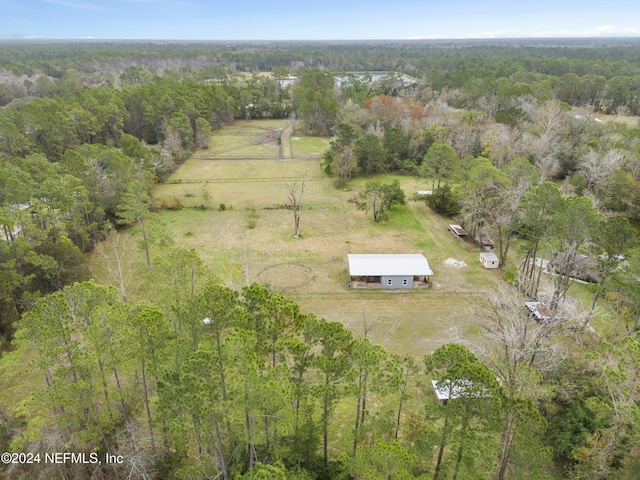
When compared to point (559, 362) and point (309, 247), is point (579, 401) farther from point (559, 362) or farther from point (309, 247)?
point (309, 247)

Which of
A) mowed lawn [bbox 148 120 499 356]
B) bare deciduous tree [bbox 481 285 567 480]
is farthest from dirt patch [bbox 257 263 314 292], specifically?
bare deciduous tree [bbox 481 285 567 480]

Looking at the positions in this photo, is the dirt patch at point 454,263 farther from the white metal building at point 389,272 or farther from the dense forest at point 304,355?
the dense forest at point 304,355

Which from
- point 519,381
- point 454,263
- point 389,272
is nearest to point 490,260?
point 454,263

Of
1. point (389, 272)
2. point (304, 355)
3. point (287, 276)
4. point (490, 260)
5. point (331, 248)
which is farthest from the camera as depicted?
point (331, 248)

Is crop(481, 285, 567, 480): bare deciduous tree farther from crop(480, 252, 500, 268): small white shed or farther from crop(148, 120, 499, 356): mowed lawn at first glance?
crop(480, 252, 500, 268): small white shed

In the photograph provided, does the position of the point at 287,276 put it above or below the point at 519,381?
below

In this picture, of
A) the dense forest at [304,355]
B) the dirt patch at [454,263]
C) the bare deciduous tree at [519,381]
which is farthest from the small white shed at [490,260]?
the bare deciduous tree at [519,381]

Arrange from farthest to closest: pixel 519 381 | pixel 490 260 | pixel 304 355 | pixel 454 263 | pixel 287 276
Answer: pixel 454 263 < pixel 490 260 < pixel 287 276 < pixel 519 381 < pixel 304 355

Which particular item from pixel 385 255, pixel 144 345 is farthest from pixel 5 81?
pixel 144 345

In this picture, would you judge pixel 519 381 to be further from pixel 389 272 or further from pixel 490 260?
pixel 490 260
